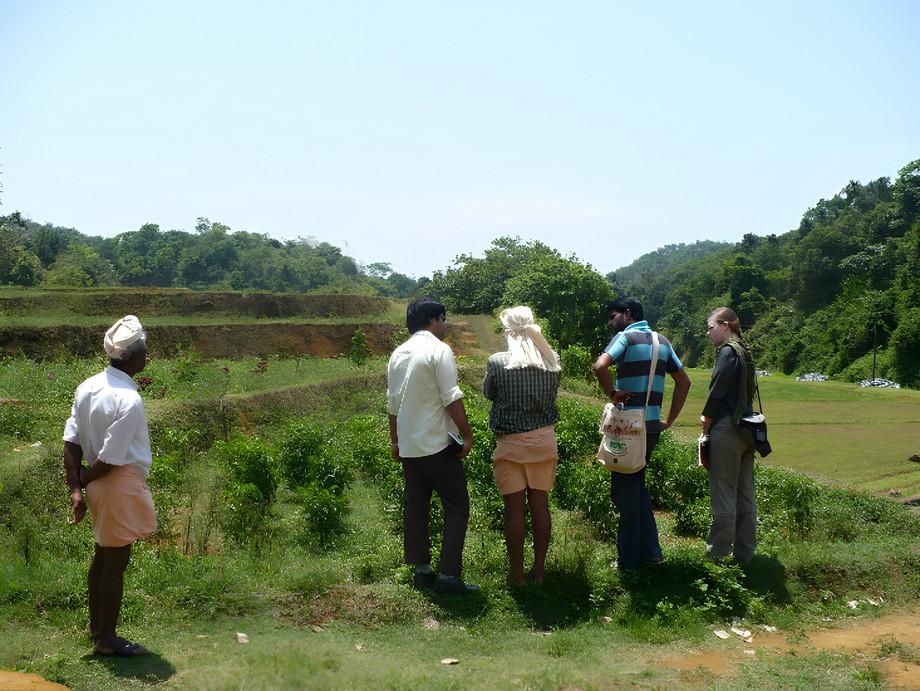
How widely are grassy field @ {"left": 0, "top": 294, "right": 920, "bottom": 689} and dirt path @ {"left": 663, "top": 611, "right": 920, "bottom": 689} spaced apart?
0.7 inches

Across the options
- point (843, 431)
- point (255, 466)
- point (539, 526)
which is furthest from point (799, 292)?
point (539, 526)

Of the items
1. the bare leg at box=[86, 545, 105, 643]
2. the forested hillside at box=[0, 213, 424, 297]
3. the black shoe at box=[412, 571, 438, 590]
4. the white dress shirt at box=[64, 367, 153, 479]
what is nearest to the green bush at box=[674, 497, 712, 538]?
the black shoe at box=[412, 571, 438, 590]

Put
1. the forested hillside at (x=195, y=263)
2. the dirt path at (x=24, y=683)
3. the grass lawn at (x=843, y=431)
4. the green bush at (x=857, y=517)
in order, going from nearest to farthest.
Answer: the dirt path at (x=24, y=683) < the green bush at (x=857, y=517) < the grass lawn at (x=843, y=431) < the forested hillside at (x=195, y=263)

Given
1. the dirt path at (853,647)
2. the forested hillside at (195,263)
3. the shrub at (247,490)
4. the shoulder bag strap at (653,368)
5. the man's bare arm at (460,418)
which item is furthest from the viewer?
the forested hillside at (195,263)

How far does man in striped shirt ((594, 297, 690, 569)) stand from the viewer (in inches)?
221

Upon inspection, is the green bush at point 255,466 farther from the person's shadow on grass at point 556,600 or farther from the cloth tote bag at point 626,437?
the cloth tote bag at point 626,437

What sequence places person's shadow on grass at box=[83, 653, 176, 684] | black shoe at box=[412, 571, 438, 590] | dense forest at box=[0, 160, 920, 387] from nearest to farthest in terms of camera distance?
person's shadow on grass at box=[83, 653, 176, 684] < black shoe at box=[412, 571, 438, 590] < dense forest at box=[0, 160, 920, 387]

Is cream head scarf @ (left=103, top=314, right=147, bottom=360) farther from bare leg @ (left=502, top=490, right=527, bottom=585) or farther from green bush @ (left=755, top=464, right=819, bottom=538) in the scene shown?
green bush @ (left=755, top=464, right=819, bottom=538)

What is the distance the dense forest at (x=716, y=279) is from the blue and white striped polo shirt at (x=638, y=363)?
75.5 feet

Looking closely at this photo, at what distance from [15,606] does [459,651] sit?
2619 millimetres

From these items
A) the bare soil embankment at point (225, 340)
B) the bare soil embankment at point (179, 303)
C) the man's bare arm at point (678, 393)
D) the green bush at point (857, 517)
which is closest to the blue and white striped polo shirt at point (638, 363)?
the man's bare arm at point (678, 393)

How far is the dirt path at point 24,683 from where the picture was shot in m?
3.74

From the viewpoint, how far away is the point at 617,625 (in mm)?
5047

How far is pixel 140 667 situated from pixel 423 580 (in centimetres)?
185
